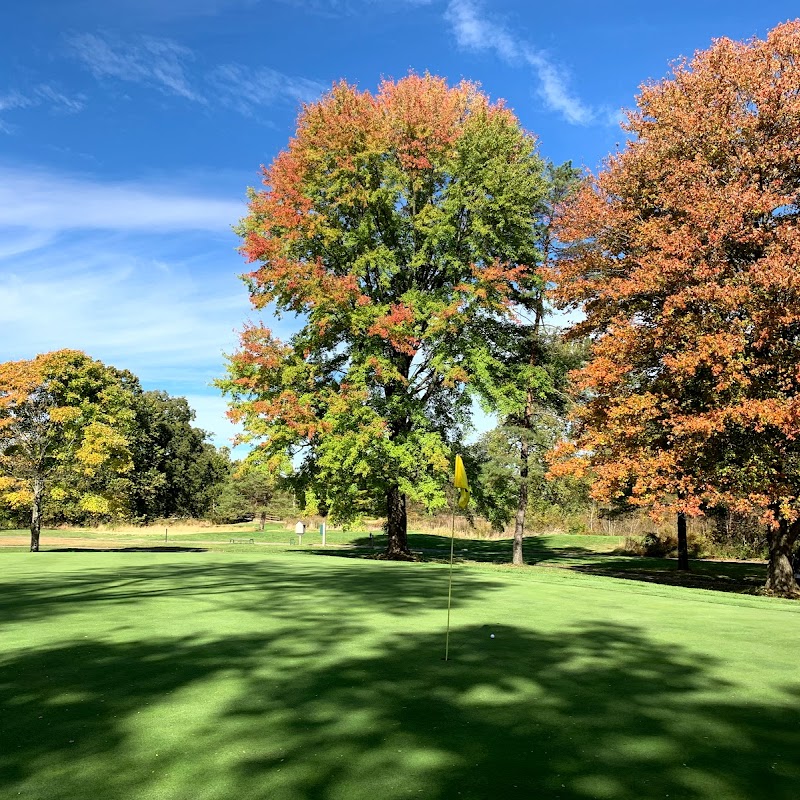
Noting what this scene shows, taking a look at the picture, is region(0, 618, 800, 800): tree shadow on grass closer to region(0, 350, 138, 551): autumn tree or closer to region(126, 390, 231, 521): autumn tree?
region(0, 350, 138, 551): autumn tree

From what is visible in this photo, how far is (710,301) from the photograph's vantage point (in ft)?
54.9

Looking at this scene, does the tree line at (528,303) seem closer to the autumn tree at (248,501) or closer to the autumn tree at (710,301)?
the autumn tree at (710,301)

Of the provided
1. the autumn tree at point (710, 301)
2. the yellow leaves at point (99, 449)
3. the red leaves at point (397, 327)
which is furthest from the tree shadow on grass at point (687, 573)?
the yellow leaves at point (99, 449)

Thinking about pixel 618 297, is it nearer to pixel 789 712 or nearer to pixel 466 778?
pixel 789 712

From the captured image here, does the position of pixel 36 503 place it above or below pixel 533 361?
below

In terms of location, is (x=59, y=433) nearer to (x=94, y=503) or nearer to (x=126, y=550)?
(x=94, y=503)

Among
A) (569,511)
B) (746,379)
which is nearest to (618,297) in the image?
(746,379)

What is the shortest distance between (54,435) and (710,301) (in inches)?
1207

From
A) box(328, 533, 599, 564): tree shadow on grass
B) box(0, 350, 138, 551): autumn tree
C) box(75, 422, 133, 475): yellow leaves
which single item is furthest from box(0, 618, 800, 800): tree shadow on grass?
box(0, 350, 138, 551): autumn tree

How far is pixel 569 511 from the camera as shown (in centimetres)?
5038

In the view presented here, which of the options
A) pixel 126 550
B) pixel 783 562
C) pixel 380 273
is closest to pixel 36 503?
pixel 126 550

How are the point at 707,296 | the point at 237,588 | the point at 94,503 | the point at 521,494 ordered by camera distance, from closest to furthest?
the point at 237,588, the point at 707,296, the point at 521,494, the point at 94,503

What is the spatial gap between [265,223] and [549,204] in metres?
11.9

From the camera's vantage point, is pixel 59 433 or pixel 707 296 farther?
pixel 59 433
